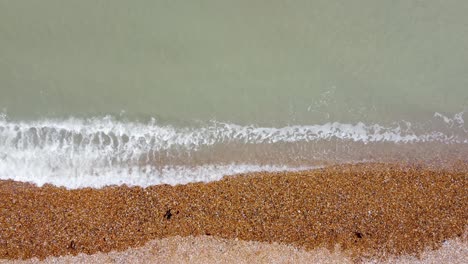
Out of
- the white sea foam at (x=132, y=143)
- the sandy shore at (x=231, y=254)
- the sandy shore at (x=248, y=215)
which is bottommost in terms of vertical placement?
the sandy shore at (x=231, y=254)

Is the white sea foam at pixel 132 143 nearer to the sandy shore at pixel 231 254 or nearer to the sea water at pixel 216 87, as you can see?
the sea water at pixel 216 87

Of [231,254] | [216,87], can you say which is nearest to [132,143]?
[216,87]

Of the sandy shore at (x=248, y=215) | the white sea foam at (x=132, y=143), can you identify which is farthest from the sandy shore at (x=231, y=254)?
the white sea foam at (x=132, y=143)

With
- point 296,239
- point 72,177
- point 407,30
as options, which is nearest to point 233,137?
point 296,239

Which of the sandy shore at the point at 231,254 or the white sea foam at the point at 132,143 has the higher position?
the white sea foam at the point at 132,143

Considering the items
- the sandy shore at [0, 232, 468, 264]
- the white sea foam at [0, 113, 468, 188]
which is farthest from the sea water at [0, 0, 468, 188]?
the sandy shore at [0, 232, 468, 264]

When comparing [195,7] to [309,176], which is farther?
[195,7]

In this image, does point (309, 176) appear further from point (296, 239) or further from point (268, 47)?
point (268, 47)

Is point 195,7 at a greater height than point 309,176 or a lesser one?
greater
